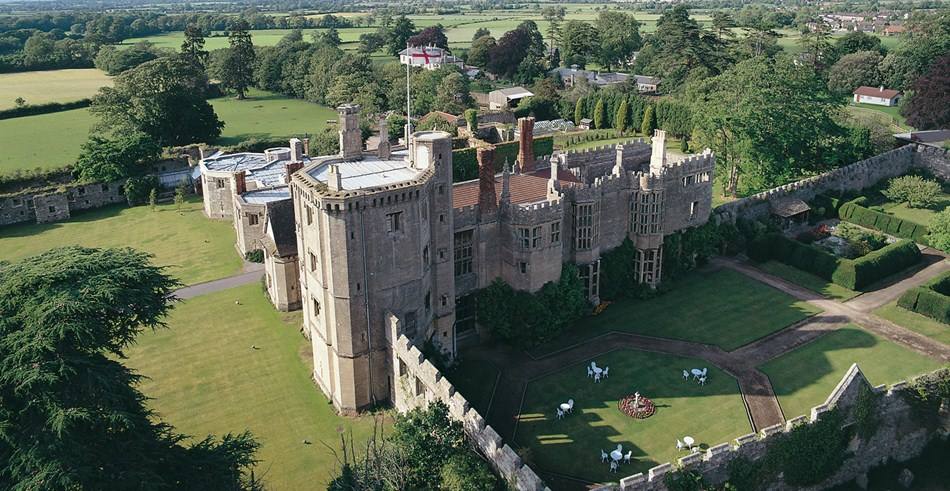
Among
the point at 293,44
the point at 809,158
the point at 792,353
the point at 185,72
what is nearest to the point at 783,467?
the point at 792,353

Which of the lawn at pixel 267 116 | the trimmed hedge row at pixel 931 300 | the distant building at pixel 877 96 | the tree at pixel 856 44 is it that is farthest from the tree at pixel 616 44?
the trimmed hedge row at pixel 931 300

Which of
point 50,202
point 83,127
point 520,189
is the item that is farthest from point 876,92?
point 83,127

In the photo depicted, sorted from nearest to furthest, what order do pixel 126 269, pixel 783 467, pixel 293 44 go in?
pixel 126 269 < pixel 783 467 < pixel 293 44

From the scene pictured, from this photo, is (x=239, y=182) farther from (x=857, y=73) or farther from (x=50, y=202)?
(x=857, y=73)

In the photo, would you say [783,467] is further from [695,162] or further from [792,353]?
[695,162]

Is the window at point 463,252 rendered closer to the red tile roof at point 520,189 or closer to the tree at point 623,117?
the red tile roof at point 520,189

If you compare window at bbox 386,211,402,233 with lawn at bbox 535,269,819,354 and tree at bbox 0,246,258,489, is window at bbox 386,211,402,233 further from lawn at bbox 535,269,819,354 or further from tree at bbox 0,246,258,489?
lawn at bbox 535,269,819,354
